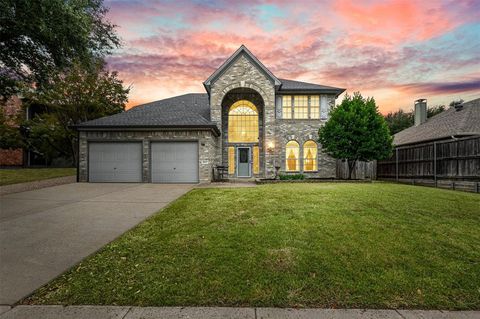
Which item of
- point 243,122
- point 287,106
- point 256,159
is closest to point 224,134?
point 243,122

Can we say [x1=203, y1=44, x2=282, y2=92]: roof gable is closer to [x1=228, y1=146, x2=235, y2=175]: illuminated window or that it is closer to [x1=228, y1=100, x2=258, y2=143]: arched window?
[x1=228, y1=100, x2=258, y2=143]: arched window

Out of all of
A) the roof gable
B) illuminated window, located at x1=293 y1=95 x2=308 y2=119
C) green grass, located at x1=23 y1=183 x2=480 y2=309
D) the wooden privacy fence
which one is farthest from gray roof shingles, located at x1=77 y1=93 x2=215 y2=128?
the wooden privacy fence

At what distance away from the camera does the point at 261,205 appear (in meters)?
6.51

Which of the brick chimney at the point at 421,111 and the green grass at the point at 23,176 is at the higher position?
the brick chimney at the point at 421,111

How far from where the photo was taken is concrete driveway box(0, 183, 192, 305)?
3.11 metres

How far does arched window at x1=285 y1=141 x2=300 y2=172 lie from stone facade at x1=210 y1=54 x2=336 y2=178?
0.27 m

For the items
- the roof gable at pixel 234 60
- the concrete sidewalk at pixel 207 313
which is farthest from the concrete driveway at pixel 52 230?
the roof gable at pixel 234 60

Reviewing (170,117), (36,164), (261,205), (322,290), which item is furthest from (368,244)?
(36,164)

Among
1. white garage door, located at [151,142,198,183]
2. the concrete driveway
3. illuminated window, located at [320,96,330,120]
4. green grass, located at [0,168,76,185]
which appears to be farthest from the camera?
illuminated window, located at [320,96,330,120]

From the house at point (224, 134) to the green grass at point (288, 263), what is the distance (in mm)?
8418

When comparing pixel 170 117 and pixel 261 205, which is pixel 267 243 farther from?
pixel 170 117

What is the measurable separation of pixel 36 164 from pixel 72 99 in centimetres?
1013

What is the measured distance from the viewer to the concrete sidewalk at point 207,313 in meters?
2.31

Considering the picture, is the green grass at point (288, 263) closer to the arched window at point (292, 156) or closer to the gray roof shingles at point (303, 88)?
the arched window at point (292, 156)
